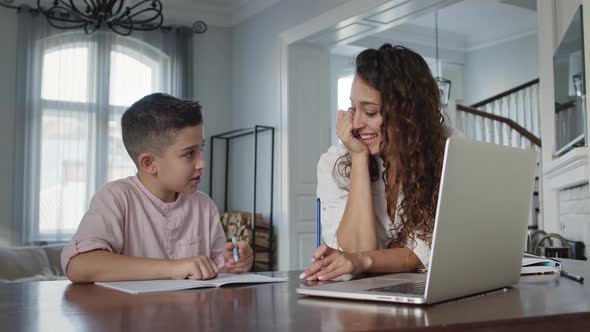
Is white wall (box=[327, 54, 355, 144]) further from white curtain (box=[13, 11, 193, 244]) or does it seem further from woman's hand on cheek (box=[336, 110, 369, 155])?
woman's hand on cheek (box=[336, 110, 369, 155])

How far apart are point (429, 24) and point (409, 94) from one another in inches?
235

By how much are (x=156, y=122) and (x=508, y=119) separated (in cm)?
588

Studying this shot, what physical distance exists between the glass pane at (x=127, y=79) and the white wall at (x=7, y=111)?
811 millimetres

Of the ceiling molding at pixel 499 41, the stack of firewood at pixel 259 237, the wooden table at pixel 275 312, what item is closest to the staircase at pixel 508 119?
the ceiling molding at pixel 499 41

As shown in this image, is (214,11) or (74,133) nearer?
(74,133)

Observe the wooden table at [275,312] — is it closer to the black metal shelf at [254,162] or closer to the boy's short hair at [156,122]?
the boy's short hair at [156,122]

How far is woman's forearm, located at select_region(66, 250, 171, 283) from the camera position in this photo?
1.41 m

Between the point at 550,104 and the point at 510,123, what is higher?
the point at 510,123

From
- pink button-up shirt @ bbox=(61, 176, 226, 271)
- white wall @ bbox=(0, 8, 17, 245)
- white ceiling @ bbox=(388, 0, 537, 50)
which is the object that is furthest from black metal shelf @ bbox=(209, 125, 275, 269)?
pink button-up shirt @ bbox=(61, 176, 226, 271)

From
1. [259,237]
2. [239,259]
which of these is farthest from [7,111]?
[239,259]

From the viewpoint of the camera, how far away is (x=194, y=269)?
4.39 feet

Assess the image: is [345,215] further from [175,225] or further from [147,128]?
[147,128]

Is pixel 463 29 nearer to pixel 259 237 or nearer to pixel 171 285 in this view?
pixel 259 237

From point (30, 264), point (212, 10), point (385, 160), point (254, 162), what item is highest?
point (212, 10)
